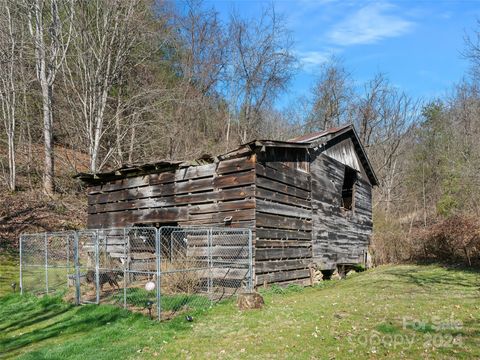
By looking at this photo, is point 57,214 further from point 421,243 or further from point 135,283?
point 421,243

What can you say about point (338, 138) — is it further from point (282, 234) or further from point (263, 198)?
point (263, 198)

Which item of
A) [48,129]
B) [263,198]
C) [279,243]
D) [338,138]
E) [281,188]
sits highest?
[48,129]

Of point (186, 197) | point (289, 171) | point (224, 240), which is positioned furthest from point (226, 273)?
point (289, 171)

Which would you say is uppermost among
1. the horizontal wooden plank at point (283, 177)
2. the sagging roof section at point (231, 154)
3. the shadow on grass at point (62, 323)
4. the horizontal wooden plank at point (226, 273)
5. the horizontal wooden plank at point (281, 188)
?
the sagging roof section at point (231, 154)

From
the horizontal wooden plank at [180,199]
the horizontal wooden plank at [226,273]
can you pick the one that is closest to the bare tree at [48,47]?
the horizontal wooden plank at [180,199]

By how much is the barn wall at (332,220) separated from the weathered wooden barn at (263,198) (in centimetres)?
4

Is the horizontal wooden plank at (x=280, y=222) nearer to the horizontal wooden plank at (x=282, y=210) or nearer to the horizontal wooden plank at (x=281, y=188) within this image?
the horizontal wooden plank at (x=282, y=210)

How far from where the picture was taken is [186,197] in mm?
13094

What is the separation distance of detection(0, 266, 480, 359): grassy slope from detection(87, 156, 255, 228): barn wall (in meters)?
2.82

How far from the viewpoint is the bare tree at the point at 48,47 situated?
21719 mm

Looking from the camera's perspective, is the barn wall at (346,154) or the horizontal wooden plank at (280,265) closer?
the horizontal wooden plank at (280,265)

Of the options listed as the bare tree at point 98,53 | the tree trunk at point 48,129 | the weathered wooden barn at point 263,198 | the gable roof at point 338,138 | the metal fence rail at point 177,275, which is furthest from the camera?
the tree trunk at point 48,129

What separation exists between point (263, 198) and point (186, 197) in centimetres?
268

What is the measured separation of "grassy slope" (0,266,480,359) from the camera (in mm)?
6391
